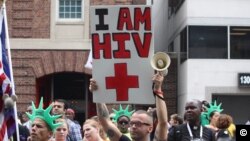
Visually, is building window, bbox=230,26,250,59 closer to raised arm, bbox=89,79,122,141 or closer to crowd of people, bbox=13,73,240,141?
crowd of people, bbox=13,73,240,141

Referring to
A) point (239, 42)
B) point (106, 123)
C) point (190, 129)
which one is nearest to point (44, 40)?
point (239, 42)

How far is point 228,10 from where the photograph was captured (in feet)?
79.3

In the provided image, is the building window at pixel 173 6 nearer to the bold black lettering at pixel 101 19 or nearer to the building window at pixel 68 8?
the building window at pixel 68 8

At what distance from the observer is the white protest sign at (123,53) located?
6.41 meters

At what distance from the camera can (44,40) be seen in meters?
23.3

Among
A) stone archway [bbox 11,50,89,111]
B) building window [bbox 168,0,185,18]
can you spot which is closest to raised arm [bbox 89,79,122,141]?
stone archway [bbox 11,50,89,111]

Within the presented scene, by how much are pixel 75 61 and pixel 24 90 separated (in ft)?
6.54

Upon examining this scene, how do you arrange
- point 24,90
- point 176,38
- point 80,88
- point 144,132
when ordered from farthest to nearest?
point 176,38
point 80,88
point 24,90
point 144,132

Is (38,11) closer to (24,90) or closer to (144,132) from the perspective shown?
(24,90)

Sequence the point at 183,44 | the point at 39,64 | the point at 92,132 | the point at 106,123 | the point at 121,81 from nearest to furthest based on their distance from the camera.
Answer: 1. the point at 106,123
2. the point at 121,81
3. the point at 92,132
4. the point at 39,64
5. the point at 183,44

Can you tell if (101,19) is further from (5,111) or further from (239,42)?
(239,42)

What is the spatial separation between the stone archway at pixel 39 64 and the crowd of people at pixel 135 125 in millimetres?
12350

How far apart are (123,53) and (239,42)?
58.7 feet

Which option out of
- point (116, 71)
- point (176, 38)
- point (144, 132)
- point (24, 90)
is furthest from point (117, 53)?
point (176, 38)
